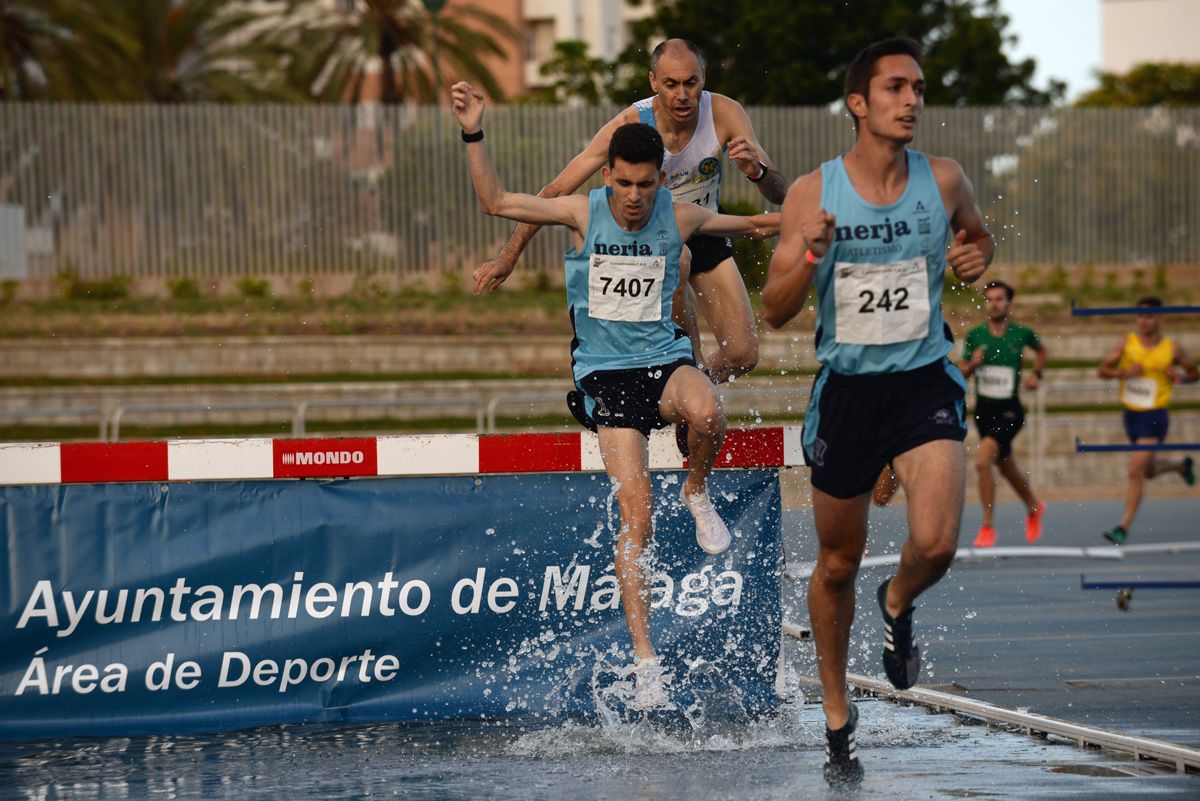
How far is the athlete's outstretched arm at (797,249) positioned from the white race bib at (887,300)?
160mm

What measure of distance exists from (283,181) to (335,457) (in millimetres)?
23822

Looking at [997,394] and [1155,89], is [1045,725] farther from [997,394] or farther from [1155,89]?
[1155,89]

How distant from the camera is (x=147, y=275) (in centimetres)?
3016

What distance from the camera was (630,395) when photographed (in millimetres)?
7449

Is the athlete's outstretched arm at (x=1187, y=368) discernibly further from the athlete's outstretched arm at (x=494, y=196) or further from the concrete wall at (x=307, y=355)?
the concrete wall at (x=307, y=355)

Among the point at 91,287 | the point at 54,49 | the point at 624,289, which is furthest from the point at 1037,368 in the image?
the point at 54,49

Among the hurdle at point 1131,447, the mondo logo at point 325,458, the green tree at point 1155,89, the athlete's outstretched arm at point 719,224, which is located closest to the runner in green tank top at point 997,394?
the hurdle at point 1131,447

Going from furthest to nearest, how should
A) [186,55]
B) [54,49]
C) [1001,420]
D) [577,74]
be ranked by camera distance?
[577,74] < [186,55] < [54,49] < [1001,420]

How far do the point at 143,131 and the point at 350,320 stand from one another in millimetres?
5431

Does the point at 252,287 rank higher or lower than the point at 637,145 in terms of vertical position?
higher

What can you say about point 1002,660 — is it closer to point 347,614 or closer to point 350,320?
point 347,614

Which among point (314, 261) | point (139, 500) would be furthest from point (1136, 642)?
point (314, 261)

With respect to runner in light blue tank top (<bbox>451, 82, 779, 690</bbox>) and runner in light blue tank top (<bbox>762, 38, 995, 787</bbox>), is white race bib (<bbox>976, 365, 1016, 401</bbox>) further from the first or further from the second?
runner in light blue tank top (<bbox>762, 38, 995, 787</bbox>)

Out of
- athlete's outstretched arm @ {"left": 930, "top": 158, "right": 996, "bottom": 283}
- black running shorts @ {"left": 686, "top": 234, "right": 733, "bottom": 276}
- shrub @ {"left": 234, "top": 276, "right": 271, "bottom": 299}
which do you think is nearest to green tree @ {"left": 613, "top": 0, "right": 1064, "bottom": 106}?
shrub @ {"left": 234, "top": 276, "right": 271, "bottom": 299}
